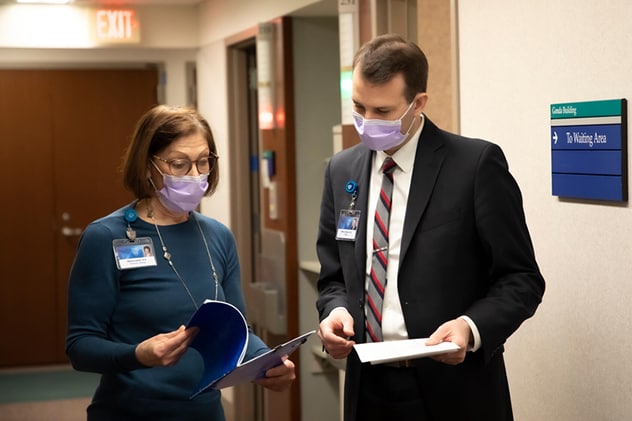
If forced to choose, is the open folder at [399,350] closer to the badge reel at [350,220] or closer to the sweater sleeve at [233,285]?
the badge reel at [350,220]

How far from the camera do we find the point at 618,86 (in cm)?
221

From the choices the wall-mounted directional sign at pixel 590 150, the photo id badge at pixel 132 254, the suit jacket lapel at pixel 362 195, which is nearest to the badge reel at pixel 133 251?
the photo id badge at pixel 132 254

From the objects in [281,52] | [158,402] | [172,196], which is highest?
[281,52]

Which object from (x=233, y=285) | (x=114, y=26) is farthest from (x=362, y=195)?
(x=114, y=26)

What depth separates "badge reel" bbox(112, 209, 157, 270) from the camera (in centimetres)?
213

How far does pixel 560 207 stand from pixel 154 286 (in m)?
1.11

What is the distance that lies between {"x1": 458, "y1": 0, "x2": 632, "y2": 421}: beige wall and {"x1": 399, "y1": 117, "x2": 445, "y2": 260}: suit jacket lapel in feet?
1.63

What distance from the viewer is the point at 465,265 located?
2.00m

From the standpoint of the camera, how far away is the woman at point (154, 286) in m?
2.09

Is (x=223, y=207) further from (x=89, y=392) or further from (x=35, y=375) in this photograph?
(x=35, y=375)

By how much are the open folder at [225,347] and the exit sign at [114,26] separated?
465cm

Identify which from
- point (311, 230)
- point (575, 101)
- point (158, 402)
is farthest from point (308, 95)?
point (158, 402)

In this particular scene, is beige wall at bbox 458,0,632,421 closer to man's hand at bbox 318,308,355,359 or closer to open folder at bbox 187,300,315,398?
man's hand at bbox 318,308,355,359

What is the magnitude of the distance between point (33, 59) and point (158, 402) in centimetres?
566
